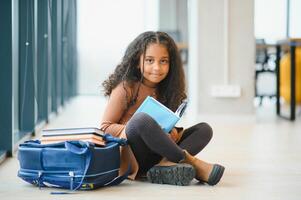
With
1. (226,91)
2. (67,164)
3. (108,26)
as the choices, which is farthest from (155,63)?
(108,26)

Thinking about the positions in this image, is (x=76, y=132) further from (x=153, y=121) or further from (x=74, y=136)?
(x=153, y=121)

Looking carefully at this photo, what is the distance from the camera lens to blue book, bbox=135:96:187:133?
220 centimetres

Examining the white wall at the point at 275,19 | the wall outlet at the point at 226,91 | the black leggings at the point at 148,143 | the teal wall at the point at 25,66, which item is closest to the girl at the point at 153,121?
the black leggings at the point at 148,143

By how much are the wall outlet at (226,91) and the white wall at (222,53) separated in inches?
1.3

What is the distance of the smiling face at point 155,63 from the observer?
234 cm

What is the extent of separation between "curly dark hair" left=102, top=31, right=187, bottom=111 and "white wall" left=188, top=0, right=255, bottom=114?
2.57m

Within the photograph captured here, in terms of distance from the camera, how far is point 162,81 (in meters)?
2.46

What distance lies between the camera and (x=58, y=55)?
5.71 m

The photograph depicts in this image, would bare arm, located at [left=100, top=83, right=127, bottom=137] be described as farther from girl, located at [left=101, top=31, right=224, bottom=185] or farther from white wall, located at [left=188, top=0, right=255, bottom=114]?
white wall, located at [left=188, top=0, right=255, bottom=114]

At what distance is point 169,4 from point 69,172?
8.02 meters

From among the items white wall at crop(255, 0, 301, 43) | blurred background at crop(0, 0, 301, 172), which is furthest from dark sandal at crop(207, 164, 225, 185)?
white wall at crop(255, 0, 301, 43)

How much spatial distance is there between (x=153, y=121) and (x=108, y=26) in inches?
290

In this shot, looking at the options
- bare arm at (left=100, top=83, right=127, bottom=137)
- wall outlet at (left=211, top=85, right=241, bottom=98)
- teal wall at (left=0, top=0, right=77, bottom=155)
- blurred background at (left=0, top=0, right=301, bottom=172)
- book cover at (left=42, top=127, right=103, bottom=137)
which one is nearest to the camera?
book cover at (left=42, top=127, right=103, bottom=137)

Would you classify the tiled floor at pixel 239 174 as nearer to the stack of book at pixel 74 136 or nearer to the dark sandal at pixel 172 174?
the dark sandal at pixel 172 174
